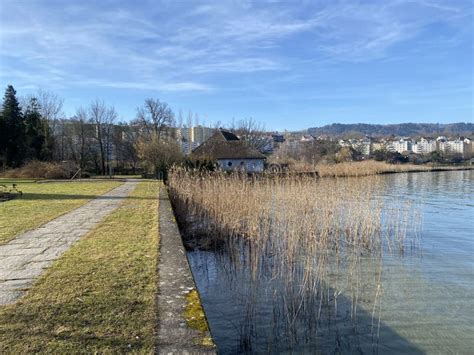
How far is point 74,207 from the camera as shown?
35.4 feet

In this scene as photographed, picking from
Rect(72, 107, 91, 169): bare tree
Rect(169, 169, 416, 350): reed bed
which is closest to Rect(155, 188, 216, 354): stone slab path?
Rect(169, 169, 416, 350): reed bed

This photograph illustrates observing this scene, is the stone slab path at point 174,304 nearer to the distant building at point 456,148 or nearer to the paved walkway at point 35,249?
the paved walkway at point 35,249

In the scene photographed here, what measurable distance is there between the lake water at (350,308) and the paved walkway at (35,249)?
219 cm

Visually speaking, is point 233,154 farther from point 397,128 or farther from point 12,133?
point 397,128

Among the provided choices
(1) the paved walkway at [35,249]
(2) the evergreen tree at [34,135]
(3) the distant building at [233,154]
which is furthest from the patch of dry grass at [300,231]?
(2) the evergreen tree at [34,135]

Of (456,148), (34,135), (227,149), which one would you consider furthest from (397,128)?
(34,135)

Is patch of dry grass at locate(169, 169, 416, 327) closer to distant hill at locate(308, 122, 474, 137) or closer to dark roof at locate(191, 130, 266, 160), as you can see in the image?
dark roof at locate(191, 130, 266, 160)

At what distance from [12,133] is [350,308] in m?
35.1

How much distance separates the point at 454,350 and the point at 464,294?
209 centimetres

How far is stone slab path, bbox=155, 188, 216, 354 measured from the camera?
107 inches

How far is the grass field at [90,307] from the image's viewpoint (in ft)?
9.05

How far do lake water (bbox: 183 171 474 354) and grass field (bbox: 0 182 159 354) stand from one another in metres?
1.31

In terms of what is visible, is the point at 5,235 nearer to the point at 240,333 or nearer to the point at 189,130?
the point at 240,333

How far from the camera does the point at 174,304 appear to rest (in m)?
3.49
